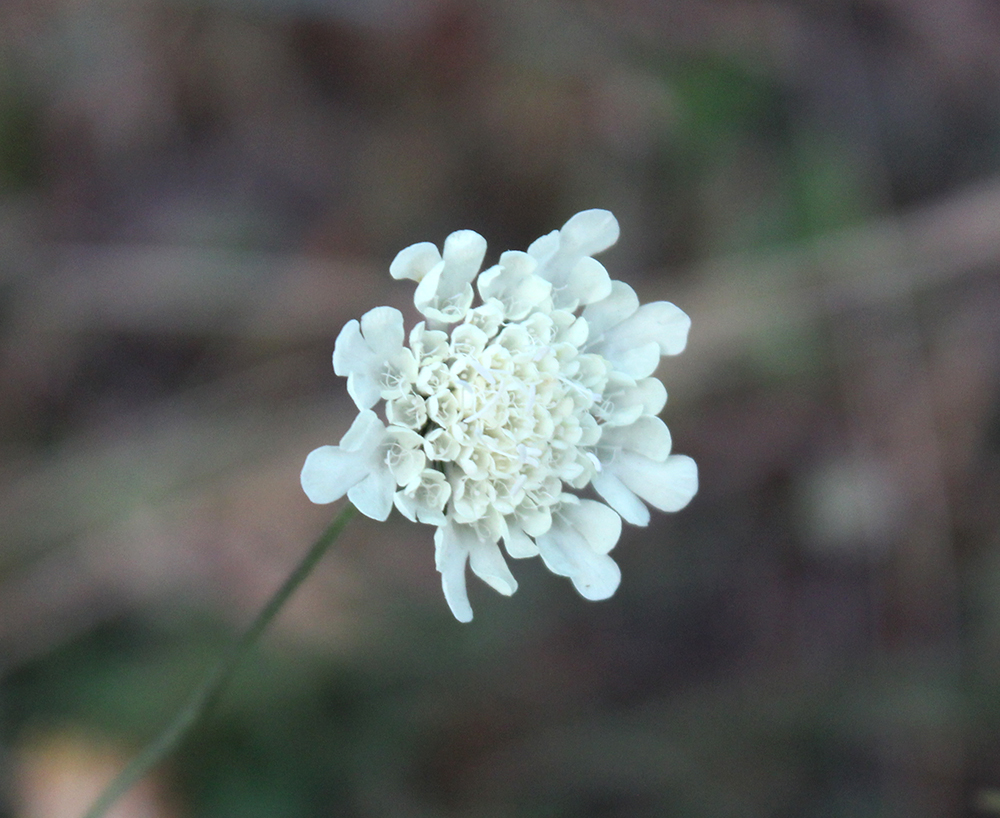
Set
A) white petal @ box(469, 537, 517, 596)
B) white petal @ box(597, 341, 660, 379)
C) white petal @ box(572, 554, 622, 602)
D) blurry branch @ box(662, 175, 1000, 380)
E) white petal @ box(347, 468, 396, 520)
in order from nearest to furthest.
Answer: white petal @ box(347, 468, 396, 520) < white petal @ box(469, 537, 517, 596) < white petal @ box(572, 554, 622, 602) < white petal @ box(597, 341, 660, 379) < blurry branch @ box(662, 175, 1000, 380)

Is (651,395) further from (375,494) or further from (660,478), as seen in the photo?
(375,494)

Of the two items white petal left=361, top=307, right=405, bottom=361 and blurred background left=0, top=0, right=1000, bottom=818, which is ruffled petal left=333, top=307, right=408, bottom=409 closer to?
white petal left=361, top=307, right=405, bottom=361

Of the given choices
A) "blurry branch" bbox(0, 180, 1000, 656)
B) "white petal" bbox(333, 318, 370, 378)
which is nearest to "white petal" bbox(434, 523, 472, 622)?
"white petal" bbox(333, 318, 370, 378)

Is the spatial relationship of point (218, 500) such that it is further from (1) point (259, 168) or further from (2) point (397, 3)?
(2) point (397, 3)

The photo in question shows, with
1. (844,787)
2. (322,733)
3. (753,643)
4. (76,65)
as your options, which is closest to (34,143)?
(76,65)

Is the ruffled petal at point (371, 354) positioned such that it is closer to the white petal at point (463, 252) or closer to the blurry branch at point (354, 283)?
the white petal at point (463, 252)
